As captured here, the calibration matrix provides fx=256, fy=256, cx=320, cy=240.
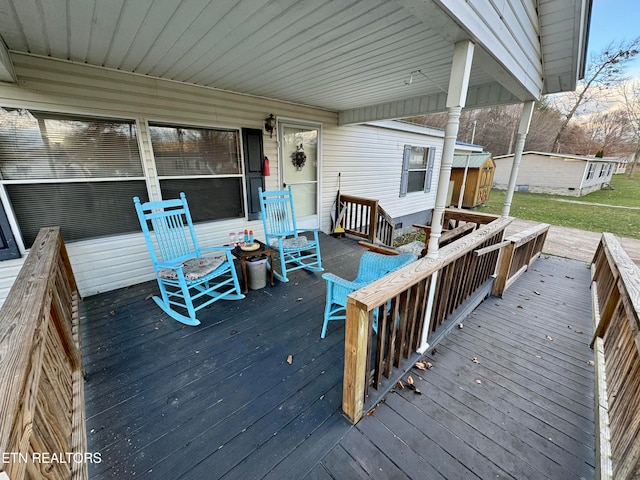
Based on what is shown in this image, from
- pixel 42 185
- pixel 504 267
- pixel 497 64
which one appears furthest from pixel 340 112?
pixel 42 185

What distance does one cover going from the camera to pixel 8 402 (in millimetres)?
691

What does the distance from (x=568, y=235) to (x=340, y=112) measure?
24.6ft

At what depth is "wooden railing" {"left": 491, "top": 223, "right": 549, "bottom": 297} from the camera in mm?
3162

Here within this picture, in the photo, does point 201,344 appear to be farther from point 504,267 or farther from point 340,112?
point 340,112

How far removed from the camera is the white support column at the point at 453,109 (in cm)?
157

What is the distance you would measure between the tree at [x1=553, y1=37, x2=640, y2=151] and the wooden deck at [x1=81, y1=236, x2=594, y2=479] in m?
13.0

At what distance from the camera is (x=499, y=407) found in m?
1.71

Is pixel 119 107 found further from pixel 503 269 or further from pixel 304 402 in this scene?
pixel 503 269

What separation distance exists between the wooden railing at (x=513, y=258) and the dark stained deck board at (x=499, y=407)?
58 cm

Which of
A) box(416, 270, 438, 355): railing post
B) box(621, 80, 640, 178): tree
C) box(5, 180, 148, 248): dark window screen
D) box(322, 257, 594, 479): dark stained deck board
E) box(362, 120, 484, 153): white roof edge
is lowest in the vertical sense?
box(322, 257, 594, 479): dark stained deck board

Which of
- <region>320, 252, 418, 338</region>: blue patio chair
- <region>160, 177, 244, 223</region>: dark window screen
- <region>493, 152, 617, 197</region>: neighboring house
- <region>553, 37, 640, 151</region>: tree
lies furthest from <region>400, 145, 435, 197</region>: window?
<region>493, 152, 617, 197</region>: neighboring house

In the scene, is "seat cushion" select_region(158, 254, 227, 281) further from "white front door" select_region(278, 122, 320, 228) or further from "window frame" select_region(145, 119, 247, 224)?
"white front door" select_region(278, 122, 320, 228)

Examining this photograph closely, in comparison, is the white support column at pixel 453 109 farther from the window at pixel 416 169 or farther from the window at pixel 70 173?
the window at pixel 416 169

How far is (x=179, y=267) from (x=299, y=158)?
2.83 metres
